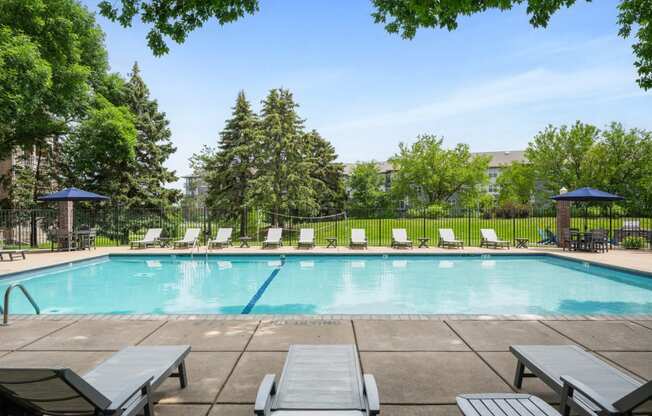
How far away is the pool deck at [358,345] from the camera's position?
131 inches

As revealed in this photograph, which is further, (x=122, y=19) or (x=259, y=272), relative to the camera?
(x=259, y=272)

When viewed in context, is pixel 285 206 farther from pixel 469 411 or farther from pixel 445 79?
pixel 469 411

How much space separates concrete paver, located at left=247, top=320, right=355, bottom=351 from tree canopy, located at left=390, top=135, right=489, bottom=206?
39511mm

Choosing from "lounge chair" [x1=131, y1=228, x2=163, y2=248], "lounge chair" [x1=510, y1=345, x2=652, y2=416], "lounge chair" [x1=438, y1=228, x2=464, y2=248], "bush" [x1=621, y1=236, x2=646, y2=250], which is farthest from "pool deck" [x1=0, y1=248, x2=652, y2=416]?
"bush" [x1=621, y1=236, x2=646, y2=250]

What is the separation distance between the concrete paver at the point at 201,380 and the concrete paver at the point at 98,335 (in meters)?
1.05

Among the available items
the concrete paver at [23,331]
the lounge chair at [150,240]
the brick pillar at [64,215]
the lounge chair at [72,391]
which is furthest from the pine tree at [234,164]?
the lounge chair at [72,391]

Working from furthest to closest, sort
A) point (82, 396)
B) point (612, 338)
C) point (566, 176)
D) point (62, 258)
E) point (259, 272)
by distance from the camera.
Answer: point (566, 176), point (62, 258), point (259, 272), point (612, 338), point (82, 396)

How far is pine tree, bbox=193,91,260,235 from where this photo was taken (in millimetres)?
27562

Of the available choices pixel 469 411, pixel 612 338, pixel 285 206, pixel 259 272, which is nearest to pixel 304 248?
pixel 259 272

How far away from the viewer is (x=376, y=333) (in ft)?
16.1

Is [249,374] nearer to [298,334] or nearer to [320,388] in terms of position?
[298,334]

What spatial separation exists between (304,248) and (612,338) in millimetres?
12000

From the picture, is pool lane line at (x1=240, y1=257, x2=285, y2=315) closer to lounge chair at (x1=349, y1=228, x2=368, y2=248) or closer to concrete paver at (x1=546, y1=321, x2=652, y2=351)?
lounge chair at (x1=349, y1=228, x2=368, y2=248)

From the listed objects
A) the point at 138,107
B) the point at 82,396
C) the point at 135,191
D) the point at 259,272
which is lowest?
the point at 259,272
